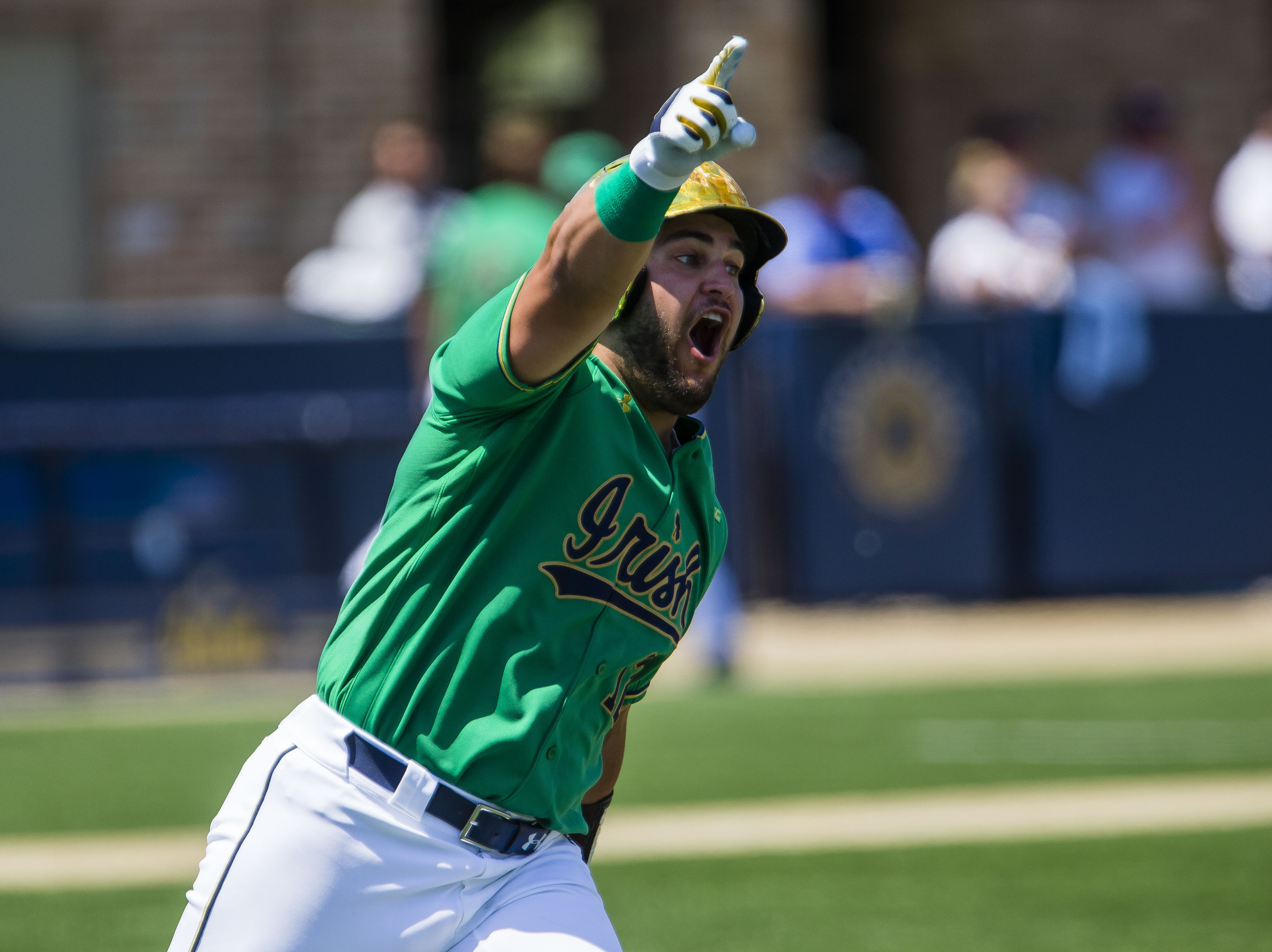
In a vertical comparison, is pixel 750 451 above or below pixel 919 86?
below

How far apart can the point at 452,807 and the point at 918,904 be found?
288 cm

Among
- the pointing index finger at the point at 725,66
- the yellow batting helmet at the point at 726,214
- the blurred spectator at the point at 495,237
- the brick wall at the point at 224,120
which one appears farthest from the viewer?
the brick wall at the point at 224,120

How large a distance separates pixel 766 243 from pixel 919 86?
15581 mm

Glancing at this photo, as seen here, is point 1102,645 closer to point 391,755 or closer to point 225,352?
point 225,352

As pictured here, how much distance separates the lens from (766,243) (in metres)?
3.16

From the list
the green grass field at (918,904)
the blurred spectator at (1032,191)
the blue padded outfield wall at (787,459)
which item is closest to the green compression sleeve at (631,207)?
the green grass field at (918,904)

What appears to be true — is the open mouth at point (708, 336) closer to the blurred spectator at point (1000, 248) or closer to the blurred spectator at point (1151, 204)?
the blurred spectator at point (1000, 248)

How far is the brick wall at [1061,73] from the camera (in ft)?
59.2

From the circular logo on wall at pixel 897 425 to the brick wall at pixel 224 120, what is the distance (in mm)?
4791

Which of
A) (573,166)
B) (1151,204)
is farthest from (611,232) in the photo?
(1151,204)

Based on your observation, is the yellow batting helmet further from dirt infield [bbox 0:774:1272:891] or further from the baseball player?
dirt infield [bbox 0:774:1272:891]

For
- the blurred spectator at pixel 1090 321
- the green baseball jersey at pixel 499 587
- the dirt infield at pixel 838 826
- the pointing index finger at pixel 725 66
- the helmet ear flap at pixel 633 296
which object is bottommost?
the dirt infield at pixel 838 826

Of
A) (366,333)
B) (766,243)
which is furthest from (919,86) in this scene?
(766,243)

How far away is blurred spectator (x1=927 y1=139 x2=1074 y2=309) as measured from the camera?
39.1 ft
